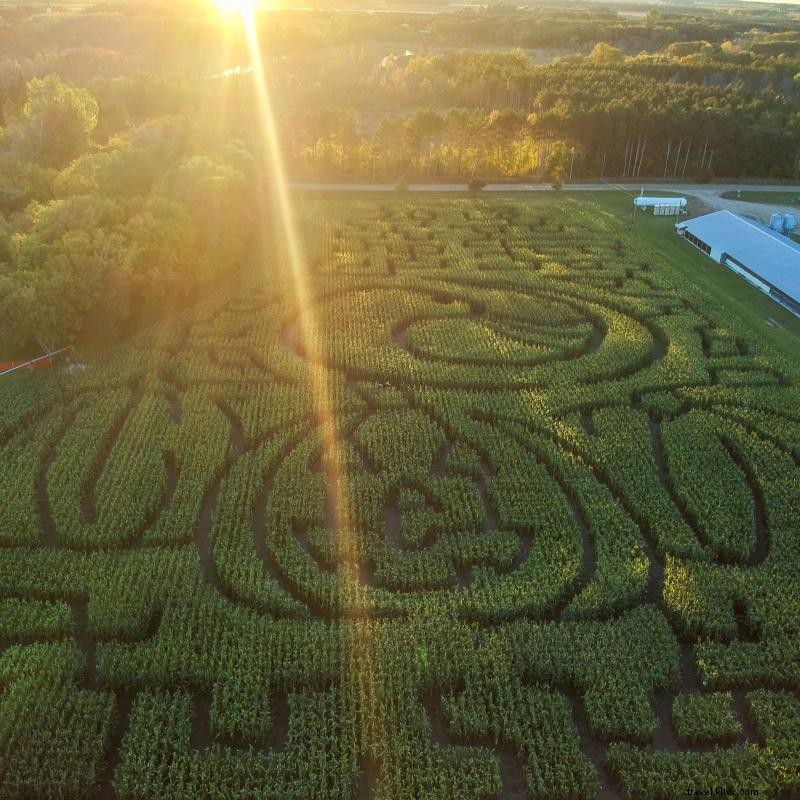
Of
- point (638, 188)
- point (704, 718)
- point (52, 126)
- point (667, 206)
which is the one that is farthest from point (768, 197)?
point (52, 126)

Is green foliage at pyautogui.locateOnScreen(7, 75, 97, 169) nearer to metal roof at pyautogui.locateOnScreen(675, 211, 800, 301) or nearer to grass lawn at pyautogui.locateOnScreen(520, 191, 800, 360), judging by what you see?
grass lawn at pyautogui.locateOnScreen(520, 191, 800, 360)

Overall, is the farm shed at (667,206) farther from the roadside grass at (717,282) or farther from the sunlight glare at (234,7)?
the sunlight glare at (234,7)

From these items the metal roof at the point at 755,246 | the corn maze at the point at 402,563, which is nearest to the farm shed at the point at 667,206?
the metal roof at the point at 755,246

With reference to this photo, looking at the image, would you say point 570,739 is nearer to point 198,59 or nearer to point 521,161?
point 521,161

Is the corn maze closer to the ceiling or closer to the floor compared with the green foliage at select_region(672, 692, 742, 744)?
closer to the ceiling

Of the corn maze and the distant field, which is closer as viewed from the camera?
the corn maze

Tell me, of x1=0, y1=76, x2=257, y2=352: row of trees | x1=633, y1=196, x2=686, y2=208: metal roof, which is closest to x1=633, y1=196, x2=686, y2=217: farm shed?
x1=633, y1=196, x2=686, y2=208: metal roof
